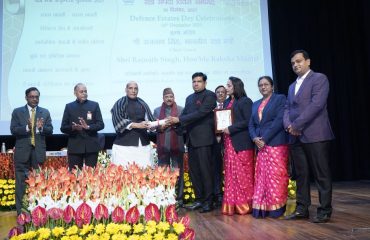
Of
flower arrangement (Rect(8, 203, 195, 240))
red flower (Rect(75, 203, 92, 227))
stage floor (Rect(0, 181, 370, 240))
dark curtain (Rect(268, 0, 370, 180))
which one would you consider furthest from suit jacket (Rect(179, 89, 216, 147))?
dark curtain (Rect(268, 0, 370, 180))

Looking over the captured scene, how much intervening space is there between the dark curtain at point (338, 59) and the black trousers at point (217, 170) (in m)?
2.89

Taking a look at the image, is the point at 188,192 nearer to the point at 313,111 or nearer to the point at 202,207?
the point at 202,207

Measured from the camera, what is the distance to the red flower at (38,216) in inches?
82.0

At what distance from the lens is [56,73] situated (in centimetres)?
566

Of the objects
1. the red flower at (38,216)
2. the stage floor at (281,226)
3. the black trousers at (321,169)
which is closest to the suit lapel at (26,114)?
the stage floor at (281,226)

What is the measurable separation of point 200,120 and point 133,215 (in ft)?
7.18

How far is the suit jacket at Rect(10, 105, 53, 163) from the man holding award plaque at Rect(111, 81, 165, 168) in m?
0.76

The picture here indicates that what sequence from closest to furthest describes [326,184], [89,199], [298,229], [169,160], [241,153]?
[89,199], [298,229], [326,184], [241,153], [169,160]

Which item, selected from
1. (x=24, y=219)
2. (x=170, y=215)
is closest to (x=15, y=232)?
(x=24, y=219)

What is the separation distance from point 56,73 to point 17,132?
1.68m

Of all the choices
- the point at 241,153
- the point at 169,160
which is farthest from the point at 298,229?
the point at 169,160

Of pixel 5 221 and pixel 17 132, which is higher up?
pixel 17 132

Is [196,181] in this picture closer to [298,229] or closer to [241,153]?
[241,153]

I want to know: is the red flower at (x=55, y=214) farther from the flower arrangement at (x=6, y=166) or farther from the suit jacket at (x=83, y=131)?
the flower arrangement at (x=6, y=166)
